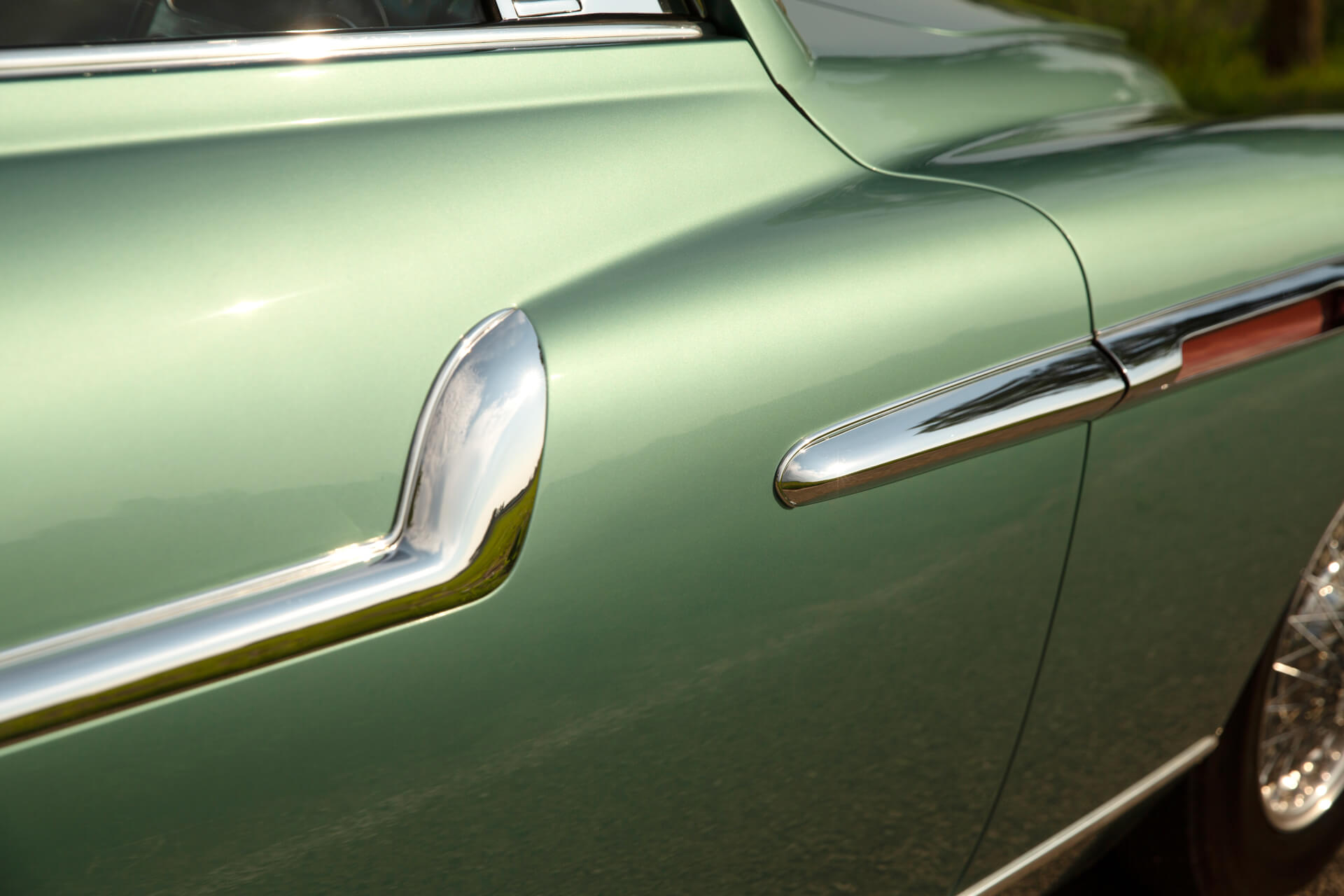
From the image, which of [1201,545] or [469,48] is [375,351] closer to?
[469,48]

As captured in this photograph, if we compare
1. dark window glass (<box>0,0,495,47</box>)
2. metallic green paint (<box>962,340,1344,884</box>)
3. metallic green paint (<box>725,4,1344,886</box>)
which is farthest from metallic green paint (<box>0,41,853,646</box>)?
metallic green paint (<box>962,340,1344,884</box>)

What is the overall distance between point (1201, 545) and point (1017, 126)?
64 cm

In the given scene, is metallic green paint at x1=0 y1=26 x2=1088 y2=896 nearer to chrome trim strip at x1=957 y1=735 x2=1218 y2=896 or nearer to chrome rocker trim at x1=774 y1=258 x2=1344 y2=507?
chrome rocker trim at x1=774 y1=258 x2=1344 y2=507

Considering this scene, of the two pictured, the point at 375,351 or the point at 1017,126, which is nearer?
the point at 375,351

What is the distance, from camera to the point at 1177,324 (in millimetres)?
1338

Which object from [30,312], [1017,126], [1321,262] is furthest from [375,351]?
[1321,262]

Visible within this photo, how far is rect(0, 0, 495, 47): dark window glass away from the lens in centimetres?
120

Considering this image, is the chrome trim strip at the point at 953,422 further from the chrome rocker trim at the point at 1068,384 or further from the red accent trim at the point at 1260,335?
the red accent trim at the point at 1260,335

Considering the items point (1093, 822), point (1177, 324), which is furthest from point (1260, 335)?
point (1093, 822)

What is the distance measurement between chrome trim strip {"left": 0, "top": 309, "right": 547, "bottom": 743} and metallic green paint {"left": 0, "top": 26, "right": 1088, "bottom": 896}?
0.06ft

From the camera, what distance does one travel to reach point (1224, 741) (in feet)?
5.96

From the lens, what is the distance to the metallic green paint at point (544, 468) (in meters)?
0.82

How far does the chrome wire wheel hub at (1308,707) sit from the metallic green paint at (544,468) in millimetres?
835

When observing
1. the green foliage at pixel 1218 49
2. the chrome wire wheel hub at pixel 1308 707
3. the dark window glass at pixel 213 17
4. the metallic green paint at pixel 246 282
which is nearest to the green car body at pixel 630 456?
the metallic green paint at pixel 246 282
